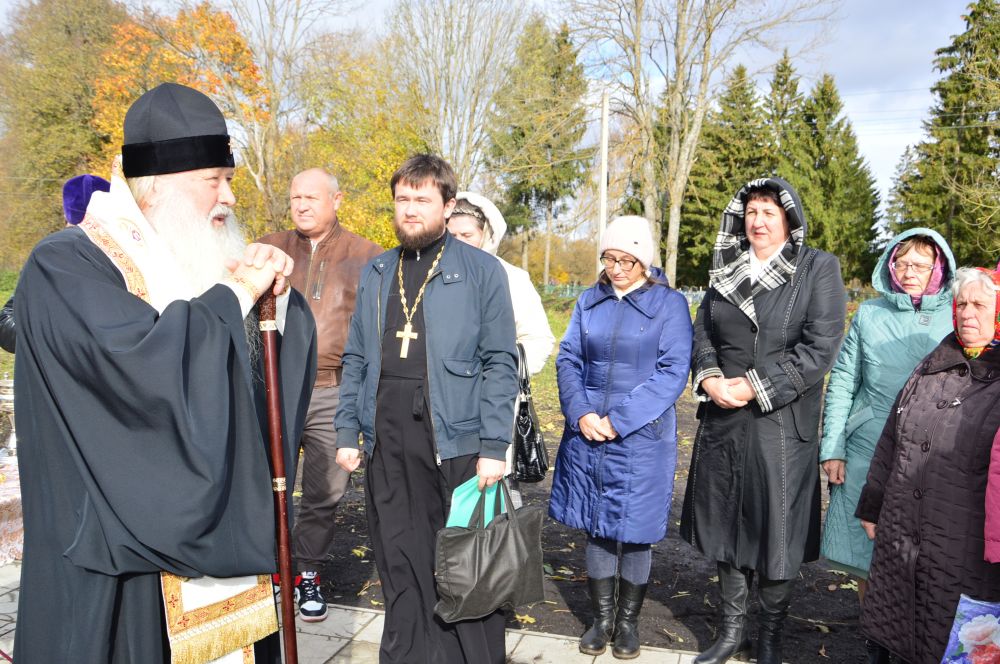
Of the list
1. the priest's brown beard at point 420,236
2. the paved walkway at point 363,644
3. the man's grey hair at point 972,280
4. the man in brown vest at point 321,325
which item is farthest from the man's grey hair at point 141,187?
the man's grey hair at point 972,280

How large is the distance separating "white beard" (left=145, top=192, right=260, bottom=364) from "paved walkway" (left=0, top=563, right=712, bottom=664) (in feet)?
6.96

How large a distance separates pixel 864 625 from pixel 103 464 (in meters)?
2.81

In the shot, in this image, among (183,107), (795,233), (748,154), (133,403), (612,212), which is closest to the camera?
(133,403)

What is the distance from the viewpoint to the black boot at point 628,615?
11.4 feet

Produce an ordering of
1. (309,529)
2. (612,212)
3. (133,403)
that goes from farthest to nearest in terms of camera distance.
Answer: (612,212)
(309,529)
(133,403)

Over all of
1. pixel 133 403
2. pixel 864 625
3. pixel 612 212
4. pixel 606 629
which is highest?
pixel 612 212

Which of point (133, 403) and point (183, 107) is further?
point (183, 107)

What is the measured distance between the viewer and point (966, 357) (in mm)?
2752

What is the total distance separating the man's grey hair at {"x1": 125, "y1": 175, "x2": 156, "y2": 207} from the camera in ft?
6.44

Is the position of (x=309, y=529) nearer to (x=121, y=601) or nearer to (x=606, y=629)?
(x=606, y=629)

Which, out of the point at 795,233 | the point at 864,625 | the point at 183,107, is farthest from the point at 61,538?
the point at 795,233

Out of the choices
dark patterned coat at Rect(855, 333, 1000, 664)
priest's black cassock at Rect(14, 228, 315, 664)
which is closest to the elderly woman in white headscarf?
dark patterned coat at Rect(855, 333, 1000, 664)

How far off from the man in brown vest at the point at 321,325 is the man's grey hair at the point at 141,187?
6.81ft

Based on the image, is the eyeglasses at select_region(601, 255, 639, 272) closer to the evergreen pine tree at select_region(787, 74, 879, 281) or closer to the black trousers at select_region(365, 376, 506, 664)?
the black trousers at select_region(365, 376, 506, 664)
